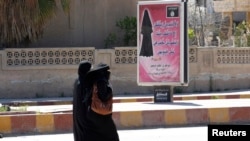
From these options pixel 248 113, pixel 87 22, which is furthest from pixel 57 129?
pixel 87 22

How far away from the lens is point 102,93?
5.71 meters

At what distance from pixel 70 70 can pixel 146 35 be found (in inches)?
164

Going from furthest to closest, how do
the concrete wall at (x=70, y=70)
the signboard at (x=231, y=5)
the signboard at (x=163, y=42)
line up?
the signboard at (x=231, y=5)
the concrete wall at (x=70, y=70)
the signboard at (x=163, y=42)

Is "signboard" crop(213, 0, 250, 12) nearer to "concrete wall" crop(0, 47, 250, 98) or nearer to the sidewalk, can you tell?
"concrete wall" crop(0, 47, 250, 98)

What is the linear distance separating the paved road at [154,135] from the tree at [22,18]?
7044mm

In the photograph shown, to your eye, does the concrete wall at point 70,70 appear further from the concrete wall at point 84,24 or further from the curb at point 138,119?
the curb at point 138,119

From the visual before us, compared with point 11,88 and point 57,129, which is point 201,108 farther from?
point 11,88

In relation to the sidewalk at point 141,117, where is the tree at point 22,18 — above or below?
above

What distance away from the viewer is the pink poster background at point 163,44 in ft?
44.3

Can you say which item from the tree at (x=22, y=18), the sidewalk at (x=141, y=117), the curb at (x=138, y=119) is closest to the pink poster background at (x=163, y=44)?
the sidewalk at (x=141, y=117)

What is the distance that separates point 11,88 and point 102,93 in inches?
456

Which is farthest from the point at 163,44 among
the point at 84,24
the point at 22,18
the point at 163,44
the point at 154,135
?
the point at 84,24

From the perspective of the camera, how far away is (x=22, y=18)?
670 inches

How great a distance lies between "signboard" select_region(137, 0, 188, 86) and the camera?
13422mm
